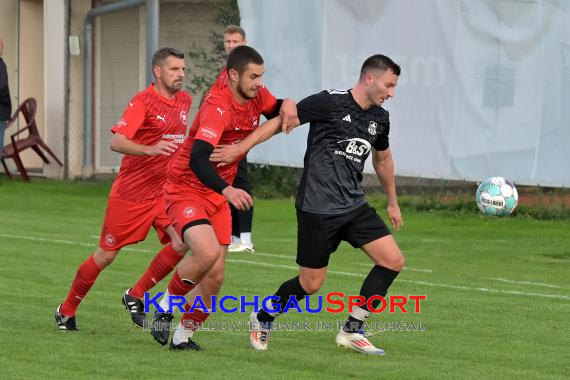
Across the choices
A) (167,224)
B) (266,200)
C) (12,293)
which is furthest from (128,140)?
(266,200)

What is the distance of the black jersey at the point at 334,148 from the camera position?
834 centimetres

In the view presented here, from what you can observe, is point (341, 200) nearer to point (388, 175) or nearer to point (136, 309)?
point (388, 175)

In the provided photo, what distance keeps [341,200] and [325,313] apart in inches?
72.5

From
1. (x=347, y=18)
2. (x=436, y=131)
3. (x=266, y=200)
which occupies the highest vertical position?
(x=347, y=18)

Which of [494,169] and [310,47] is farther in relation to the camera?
[310,47]

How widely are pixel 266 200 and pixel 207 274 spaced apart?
12093mm

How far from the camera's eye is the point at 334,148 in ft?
27.5

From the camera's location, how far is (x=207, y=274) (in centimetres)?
820

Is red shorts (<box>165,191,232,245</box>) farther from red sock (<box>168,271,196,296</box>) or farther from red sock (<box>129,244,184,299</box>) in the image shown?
red sock (<box>129,244,184,299</box>)

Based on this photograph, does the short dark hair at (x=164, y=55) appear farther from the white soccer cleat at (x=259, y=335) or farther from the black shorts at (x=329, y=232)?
the white soccer cleat at (x=259, y=335)

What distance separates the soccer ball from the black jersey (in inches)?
145

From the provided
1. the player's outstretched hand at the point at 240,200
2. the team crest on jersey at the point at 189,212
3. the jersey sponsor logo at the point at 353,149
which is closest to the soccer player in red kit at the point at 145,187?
the team crest on jersey at the point at 189,212

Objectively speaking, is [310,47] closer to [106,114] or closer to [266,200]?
[266,200]

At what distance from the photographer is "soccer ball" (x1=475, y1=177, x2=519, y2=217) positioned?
11820 mm
